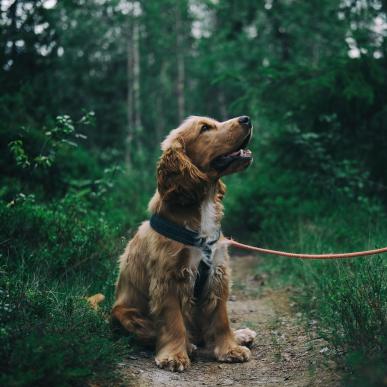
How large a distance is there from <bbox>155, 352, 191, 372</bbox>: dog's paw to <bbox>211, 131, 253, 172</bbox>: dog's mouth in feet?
5.00

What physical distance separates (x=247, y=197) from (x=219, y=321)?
4873 mm

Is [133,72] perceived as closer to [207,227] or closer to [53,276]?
[53,276]

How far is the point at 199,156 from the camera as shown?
13.3 feet

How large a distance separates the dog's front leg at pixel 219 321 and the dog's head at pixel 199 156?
0.70 meters

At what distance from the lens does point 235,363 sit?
149 inches

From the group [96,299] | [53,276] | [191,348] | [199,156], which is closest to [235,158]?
[199,156]

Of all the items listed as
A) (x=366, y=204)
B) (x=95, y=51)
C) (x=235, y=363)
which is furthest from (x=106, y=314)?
(x=95, y=51)

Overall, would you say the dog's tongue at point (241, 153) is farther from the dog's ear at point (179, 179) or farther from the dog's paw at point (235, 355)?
the dog's paw at point (235, 355)

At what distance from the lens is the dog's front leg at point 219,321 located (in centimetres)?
382

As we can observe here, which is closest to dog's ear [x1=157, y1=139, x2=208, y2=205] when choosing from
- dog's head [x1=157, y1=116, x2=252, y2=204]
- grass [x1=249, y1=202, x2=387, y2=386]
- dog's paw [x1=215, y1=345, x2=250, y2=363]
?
dog's head [x1=157, y1=116, x2=252, y2=204]

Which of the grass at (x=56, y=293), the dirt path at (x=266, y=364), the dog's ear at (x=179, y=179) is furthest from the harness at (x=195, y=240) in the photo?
the grass at (x=56, y=293)

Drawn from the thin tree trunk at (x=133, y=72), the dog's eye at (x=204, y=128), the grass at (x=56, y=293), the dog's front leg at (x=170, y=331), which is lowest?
the dog's front leg at (x=170, y=331)

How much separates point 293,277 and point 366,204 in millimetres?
1639

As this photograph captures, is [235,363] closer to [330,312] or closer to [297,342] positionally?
[297,342]
